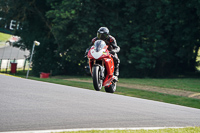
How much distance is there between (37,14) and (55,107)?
3045 cm

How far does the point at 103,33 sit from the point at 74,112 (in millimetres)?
3615

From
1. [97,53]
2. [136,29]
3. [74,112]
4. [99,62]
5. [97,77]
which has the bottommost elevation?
[74,112]

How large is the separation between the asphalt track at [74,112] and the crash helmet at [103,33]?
1826mm

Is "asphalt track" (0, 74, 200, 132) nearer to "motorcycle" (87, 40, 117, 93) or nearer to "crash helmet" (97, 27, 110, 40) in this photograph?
"motorcycle" (87, 40, 117, 93)

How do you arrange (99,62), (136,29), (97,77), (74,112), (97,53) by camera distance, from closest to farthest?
(74,112) → (97,77) → (97,53) → (99,62) → (136,29)

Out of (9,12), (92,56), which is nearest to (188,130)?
(92,56)

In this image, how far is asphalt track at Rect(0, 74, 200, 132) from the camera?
6.65 m

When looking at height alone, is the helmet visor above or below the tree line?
below

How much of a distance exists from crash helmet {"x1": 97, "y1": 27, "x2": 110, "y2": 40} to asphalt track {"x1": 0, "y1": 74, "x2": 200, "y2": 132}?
183cm

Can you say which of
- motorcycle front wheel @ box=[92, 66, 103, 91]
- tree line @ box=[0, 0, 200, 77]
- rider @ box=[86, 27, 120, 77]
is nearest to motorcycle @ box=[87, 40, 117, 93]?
motorcycle front wheel @ box=[92, 66, 103, 91]

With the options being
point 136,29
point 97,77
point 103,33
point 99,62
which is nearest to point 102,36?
point 103,33

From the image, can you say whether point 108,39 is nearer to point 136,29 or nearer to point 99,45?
point 99,45

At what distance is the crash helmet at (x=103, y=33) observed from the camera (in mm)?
10391

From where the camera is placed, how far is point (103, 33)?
10.4 metres
